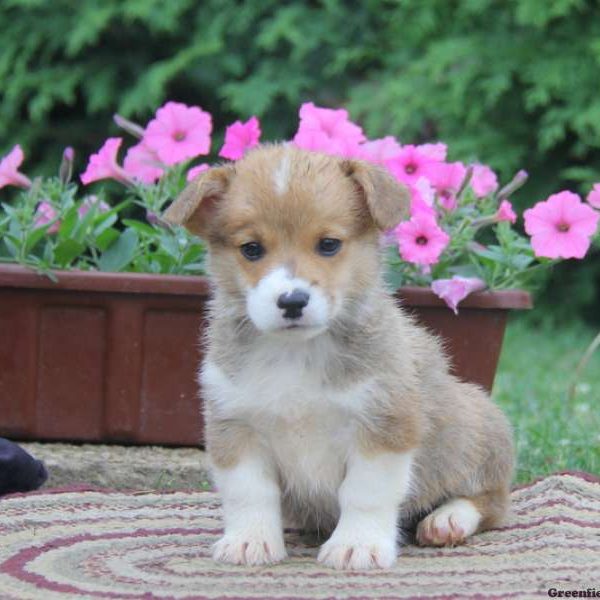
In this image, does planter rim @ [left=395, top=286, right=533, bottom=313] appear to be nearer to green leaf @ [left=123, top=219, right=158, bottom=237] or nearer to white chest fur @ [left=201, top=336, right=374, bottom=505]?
green leaf @ [left=123, top=219, right=158, bottom=237]

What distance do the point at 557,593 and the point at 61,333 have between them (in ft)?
7.01

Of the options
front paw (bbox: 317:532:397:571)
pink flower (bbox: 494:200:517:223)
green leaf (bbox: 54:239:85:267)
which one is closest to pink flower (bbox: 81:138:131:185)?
green leaf (bbox: 54:239:85:267)

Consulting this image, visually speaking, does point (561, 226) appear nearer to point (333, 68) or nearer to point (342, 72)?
point (333, 68)

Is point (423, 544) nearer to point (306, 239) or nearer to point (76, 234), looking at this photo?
point (306, 239)

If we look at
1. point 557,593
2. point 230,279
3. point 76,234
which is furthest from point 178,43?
point 557,593

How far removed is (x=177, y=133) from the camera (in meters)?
4.54

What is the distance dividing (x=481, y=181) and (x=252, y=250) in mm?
1741

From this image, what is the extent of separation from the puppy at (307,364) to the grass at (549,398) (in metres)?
1.44

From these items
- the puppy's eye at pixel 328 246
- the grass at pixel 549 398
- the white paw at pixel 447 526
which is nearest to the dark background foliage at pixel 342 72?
the grass at pixel 549 398

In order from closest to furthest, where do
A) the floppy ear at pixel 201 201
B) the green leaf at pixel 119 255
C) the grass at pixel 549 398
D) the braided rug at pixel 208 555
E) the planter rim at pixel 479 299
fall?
1. the braided rug at pixel 208 555
2. the floppy ear at pixel 201 201
3. the planter rim at pixel 479 299
4. the green leaf at pixel 119 255
5. the grass at pixel 549 398

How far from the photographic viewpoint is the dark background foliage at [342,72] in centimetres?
819

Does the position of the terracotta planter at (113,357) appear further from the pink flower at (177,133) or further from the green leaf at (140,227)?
the pink flower at (177,133)

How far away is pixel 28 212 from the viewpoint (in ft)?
14.2

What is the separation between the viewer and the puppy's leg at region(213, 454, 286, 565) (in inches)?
123
